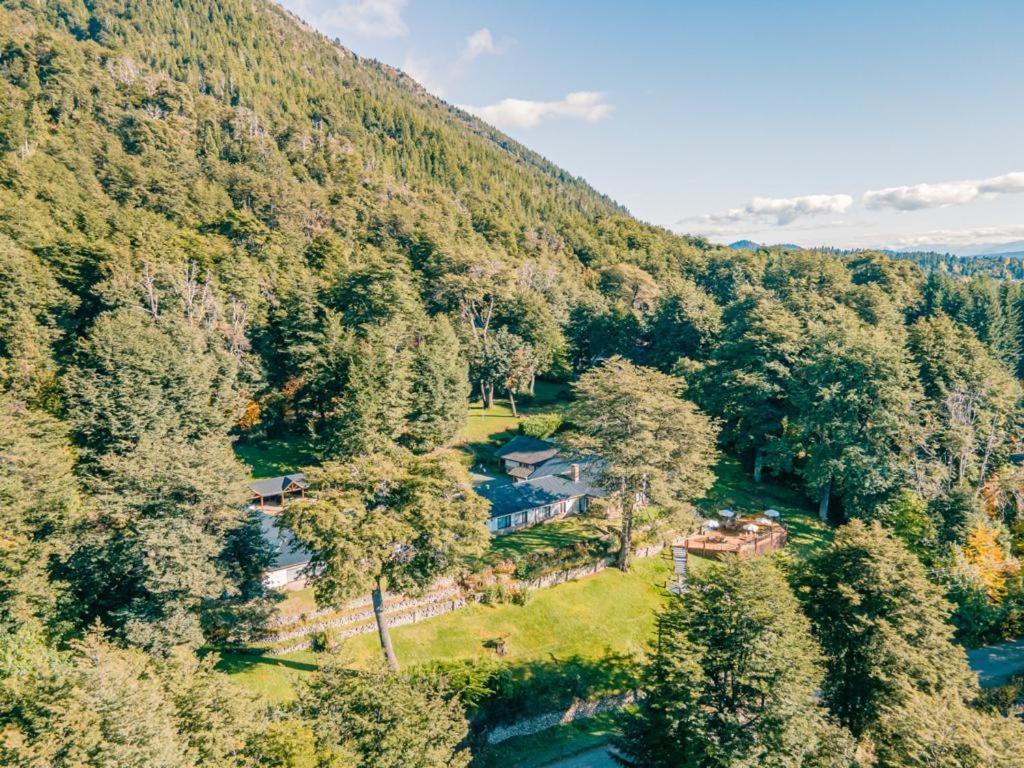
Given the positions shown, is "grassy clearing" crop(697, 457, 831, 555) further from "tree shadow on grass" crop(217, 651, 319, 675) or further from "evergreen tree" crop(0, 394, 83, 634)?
"evergreen tree" crop(0, 394, 83, 634)

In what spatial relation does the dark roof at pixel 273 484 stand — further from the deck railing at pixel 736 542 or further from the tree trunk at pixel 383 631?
the deck railing at pixel 736 542

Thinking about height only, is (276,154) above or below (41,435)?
above

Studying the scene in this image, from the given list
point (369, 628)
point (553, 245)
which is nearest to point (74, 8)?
point (553, 245)

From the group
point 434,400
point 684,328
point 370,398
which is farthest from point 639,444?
point 684,328

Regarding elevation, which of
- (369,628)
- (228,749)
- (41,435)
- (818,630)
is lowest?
(369,628)

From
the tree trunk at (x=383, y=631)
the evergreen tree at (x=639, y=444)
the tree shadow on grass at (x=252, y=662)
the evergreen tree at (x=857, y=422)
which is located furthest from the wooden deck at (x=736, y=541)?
the tree shadow on grass at (x=252, y=662)

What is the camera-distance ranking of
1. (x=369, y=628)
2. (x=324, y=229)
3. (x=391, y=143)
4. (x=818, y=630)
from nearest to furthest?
(x=818, y=630)
(x=369, y=628)
(x=324, y=229)
(x=391, y=143)

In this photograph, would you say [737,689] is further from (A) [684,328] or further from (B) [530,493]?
(A) [684,328]

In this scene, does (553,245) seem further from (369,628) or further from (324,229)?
(369,628)
